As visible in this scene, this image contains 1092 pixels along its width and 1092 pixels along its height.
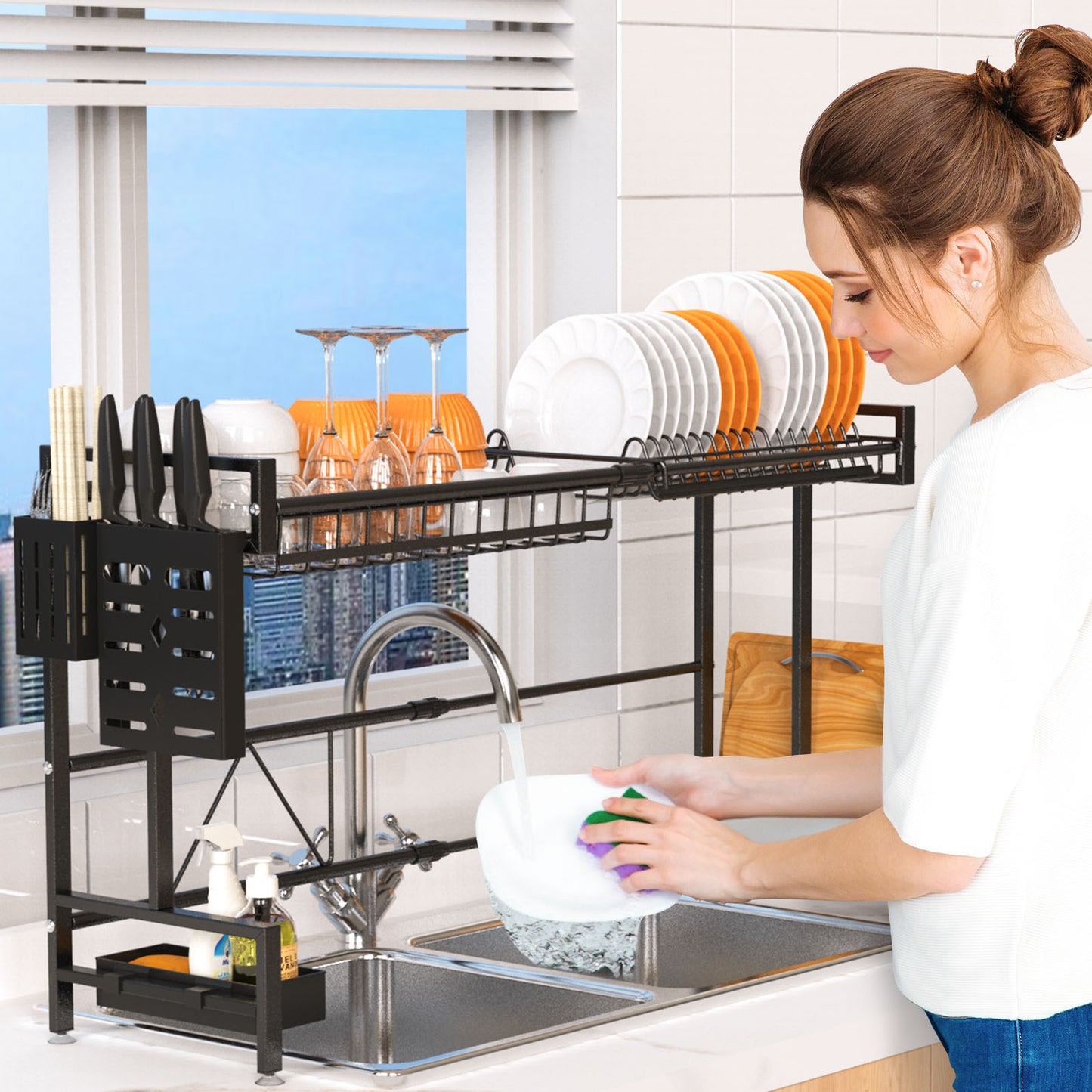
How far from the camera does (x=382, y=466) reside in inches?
57.1

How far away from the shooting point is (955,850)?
1134 mm

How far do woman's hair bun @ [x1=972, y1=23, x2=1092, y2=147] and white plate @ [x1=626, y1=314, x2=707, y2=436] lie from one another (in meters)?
0.54

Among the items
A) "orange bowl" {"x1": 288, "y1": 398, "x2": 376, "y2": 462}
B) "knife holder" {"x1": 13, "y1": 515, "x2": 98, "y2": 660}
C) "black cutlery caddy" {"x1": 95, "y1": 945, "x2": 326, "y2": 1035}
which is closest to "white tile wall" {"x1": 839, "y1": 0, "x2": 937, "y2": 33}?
"orange bowl" {"x1": 288, "y1": 398, "x2": 376, "y2": 462}

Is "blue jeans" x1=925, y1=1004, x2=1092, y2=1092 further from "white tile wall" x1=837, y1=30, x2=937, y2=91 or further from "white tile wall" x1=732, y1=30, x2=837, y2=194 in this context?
"white tile wall" x1=837, y1=30, x2=937, y2=91

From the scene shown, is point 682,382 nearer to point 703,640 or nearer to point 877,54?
point 703,640

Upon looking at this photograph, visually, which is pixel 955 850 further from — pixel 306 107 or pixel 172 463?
pixel 306 107

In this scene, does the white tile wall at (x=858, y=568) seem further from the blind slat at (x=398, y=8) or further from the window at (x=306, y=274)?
the blind slat at (x=398, y=8)

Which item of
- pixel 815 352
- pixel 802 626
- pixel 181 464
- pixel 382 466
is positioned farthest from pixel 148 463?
pixel 802 626

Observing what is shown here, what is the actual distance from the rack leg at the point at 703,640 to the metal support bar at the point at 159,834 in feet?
2.57

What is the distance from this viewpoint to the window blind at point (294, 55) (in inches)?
66.3

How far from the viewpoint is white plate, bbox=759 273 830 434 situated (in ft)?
5.95

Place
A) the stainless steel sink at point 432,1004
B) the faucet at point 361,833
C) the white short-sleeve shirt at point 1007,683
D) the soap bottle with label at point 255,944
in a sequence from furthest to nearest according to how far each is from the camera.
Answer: the faucet at point 361,833, the stainless steel sink at point 432,1004, the soap bottle with label at point 255,944, the white short-sleeve shirt at point 1007,683

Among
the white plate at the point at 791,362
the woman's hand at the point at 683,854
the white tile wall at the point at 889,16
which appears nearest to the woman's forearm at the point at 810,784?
the woman's hand at the point at 683,854

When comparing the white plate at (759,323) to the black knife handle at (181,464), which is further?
the white plate at (759,323)
